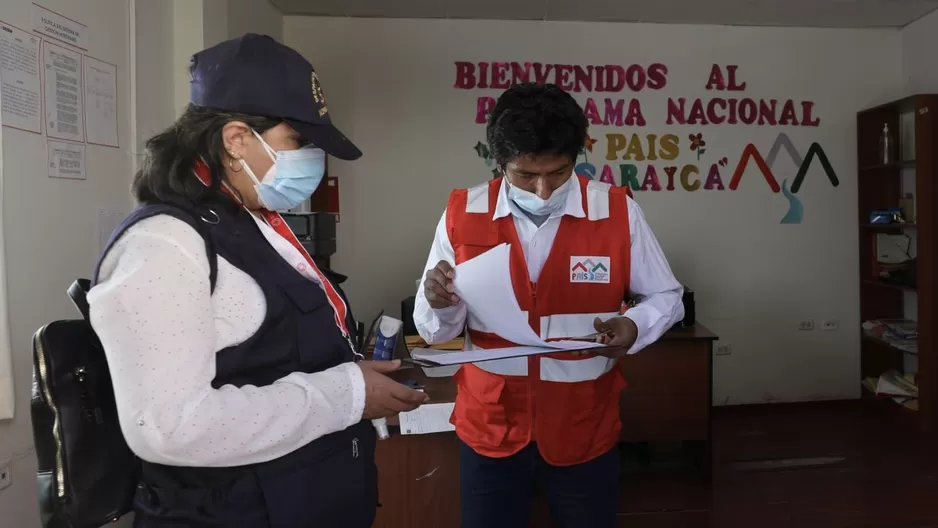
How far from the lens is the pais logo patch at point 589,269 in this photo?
1449 mm

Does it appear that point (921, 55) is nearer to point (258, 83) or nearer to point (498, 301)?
point (498, 301)

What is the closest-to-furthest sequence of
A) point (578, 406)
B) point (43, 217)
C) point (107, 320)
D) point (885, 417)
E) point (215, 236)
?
point (107, 320)
point (215, 236)
point (578, 406)
point (43, 217)
point (885, 417)

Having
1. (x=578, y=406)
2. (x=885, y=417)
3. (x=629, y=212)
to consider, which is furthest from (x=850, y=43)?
(x=578, y=406)

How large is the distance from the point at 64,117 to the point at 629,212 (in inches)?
64.7

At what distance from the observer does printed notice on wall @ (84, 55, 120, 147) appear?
199 centimetres

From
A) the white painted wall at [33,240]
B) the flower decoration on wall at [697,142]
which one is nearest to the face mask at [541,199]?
the white painted wall at [33,240]

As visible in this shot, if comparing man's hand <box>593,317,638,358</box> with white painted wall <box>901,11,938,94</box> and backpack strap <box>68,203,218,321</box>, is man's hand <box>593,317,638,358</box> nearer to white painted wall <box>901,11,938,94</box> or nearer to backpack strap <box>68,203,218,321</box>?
backpack strap <box>68,203,218,321</box>

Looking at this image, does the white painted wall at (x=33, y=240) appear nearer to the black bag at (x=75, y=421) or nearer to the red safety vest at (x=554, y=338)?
the black bag at (x=75, y=421)

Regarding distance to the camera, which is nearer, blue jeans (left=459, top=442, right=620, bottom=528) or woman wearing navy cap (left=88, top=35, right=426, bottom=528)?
woman wearing navy cap (left=88, top=35, right=426, bottom=528)

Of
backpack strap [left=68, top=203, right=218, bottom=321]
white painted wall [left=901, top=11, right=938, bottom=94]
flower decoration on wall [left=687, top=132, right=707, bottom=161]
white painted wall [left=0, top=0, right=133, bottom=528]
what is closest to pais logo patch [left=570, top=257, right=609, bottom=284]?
backpack strap [left=68, top=203, right=218, bottom=321]

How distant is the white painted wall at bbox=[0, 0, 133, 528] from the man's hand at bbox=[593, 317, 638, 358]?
154cm

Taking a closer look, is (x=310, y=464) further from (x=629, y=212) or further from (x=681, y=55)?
(x=681, y=55)

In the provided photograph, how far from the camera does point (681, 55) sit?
4.07 m

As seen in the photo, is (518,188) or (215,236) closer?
(215,236)
